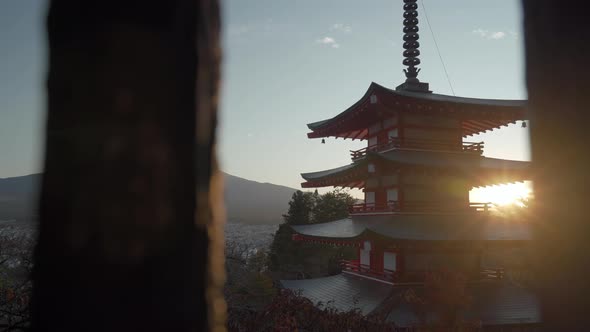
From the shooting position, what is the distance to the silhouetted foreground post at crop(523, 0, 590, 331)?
1380mm

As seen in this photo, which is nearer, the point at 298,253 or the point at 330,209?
the point at 298,253

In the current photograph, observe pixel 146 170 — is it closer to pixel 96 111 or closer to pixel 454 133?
pixel 96 111

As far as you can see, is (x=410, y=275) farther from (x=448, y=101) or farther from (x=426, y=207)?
(x=448, y=101)

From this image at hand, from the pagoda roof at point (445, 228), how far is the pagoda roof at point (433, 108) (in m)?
3.41

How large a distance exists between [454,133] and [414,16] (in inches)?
248

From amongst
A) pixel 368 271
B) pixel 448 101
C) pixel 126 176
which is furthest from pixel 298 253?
pixel 126 176

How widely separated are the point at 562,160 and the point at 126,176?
127 cm

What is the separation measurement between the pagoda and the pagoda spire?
62 cm

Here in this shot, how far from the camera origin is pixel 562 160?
141 cm

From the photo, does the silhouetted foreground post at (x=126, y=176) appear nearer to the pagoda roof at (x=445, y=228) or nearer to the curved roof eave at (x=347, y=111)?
the pagoda roof at (x=445, y=228)

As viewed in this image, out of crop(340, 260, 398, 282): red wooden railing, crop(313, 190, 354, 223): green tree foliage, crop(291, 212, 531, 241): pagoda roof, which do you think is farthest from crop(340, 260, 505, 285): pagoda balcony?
crop(313, 190, 354, 223): green tree foliage

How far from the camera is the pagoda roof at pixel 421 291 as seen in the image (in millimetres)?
11922

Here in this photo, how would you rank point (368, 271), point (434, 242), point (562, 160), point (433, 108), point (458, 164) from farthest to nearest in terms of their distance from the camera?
point (368, 271), point (433, 108), point (458, 164), point (434, 242), point (562, 160)

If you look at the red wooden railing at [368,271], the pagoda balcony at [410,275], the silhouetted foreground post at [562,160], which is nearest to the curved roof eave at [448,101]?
the pagoda balcony at [410,275]
